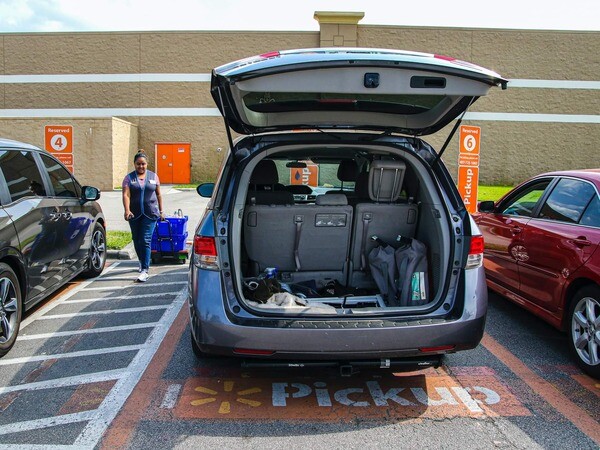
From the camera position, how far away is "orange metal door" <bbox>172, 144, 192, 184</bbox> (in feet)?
95.6

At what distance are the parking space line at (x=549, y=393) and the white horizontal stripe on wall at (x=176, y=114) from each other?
1047 inches

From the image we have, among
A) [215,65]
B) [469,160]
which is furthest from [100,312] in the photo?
[215,65]

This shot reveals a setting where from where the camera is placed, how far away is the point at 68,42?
28672mm

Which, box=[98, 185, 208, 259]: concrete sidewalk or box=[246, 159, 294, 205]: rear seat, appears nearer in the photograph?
box=[246, 159, 294, 205]: rear seat

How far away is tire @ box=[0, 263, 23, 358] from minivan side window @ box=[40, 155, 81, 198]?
1.62 m

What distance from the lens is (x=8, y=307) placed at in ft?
14.0

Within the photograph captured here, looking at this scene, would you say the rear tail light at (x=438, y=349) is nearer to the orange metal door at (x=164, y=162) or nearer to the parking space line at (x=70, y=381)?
the parking space line at (x=70, y=381)

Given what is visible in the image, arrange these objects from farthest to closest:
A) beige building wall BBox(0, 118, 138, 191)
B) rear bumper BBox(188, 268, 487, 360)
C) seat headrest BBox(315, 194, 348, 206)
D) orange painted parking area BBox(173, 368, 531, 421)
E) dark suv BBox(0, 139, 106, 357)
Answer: beige building wall BBox(0, 118, 138, 191) < dark suv BBox(0, 139, 106, 357) < seat headrest BBox(315, 194, 348, 206) < orange painted parking area BBox(173, 368, 531, 421) < rear bumper BBox(188, 268, 487, 360)

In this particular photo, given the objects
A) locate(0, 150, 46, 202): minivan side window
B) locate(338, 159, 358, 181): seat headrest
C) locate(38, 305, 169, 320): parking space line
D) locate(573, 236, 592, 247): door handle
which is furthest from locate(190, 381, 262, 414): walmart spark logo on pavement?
locate(573, 236, 592, 247): door handle

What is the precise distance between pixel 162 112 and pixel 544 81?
74.7ft

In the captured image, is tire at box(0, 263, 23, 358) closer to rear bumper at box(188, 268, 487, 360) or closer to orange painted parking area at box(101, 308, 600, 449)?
orange painted parking area at box(101, 308, 600, 449)

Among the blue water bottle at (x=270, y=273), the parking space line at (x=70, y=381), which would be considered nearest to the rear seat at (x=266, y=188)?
the blue water bottle at (x=270, y=273)

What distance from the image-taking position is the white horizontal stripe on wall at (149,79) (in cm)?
2870

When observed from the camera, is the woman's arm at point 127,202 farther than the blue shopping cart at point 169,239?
No
